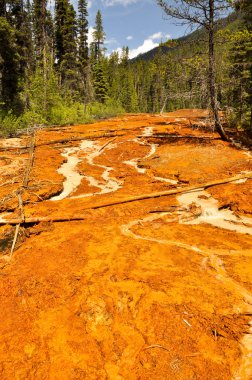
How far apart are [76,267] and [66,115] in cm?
2315

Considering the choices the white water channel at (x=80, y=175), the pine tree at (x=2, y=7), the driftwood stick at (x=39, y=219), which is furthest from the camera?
the pine tree at (x=2, y=7)

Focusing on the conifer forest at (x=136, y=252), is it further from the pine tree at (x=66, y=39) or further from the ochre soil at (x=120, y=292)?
the pine tree at (x=66, y=39)

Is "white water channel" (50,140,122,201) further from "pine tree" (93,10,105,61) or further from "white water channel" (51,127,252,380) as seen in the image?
"pine tree" (93,10,105,61)

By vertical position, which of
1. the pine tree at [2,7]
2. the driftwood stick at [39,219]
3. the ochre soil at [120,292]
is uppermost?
the pine tree at [2,7]

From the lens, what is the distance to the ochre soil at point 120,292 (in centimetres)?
347

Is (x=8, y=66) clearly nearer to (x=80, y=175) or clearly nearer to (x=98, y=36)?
(x=80, y=175)

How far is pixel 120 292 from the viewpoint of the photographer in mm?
4570

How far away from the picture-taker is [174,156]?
13.3 m

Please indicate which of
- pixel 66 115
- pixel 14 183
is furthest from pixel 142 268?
pixel 66 115

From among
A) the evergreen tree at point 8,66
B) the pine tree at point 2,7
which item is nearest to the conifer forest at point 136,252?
the evergreen tree at point 8,66

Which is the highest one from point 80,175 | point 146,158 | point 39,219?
point 146,158

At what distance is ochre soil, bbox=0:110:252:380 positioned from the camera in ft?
11.4

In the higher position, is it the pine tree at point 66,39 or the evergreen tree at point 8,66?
the pine tree at point 66,39

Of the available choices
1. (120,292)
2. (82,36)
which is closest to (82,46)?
(82,36)
